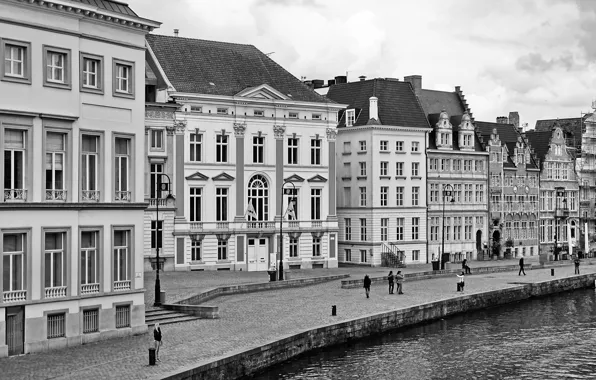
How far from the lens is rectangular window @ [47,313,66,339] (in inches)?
1400

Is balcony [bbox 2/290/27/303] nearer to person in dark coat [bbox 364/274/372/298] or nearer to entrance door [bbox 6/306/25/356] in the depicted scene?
entrance door [bbox 6/306/25/356]

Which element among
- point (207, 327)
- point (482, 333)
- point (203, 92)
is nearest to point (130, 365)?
point (207, 327)

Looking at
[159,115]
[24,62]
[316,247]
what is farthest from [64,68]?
[316,247]

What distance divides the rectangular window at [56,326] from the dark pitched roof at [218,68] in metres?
35.3

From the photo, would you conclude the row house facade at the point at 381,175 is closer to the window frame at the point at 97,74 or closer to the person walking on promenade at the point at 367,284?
the person walking on promenade at the point at 367,284

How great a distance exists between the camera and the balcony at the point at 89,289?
36938 millimetres

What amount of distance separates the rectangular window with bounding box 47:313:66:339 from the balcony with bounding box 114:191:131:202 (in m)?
5.03

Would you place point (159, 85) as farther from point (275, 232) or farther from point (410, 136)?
point (410, 136)

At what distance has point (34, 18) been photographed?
115 feet

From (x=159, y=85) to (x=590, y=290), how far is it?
34311 mm

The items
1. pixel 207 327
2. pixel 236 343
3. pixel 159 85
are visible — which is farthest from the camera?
pixel 159 85

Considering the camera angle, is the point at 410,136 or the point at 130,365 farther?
the point at 410,136

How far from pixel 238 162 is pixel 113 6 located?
34416 millimetres

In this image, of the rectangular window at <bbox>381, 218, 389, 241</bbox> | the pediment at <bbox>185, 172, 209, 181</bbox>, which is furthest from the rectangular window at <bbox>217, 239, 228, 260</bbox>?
the rectangular window at <bbox>381, 218, 389, 241</bbox>
